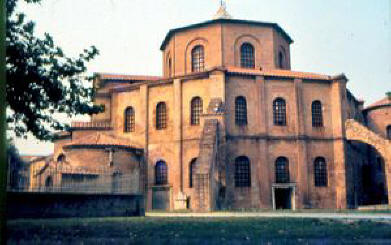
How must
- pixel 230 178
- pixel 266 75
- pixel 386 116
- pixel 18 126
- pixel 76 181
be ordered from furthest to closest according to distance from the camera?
pixel 386 116 → pixel 266 75 → pixel 230 178 → pixel 76 181 → pixel 18 126

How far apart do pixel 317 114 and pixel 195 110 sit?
353 inches

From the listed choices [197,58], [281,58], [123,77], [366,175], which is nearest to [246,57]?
[281,58]

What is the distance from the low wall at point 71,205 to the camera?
14359 millimetres

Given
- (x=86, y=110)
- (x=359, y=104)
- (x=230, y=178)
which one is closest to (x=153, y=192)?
(x=230, y=178)

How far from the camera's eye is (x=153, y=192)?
2931 centimetres

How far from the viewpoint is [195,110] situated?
29.5 m

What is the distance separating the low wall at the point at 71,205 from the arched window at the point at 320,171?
49.6ft

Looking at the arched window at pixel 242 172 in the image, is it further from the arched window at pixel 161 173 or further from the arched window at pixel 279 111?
the arched window at pixel 161 173

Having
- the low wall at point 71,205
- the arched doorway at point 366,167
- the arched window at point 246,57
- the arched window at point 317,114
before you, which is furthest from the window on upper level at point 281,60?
the low wall at point 71,205

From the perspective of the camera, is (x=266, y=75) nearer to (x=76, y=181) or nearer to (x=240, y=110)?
(x=240, y=110)

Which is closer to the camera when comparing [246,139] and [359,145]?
[246,139]

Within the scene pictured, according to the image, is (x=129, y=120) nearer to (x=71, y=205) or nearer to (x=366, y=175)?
(x=71, y=205)

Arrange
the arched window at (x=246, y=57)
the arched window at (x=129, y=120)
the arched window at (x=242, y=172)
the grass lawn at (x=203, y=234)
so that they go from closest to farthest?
1. the grass lawn at (x=203, y=234)
2. the arched window at (x=242, y=172)
3. the arched window at (x=129, y=120)
4. the arched window at (x=246, y=57)

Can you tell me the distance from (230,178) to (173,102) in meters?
7.28
